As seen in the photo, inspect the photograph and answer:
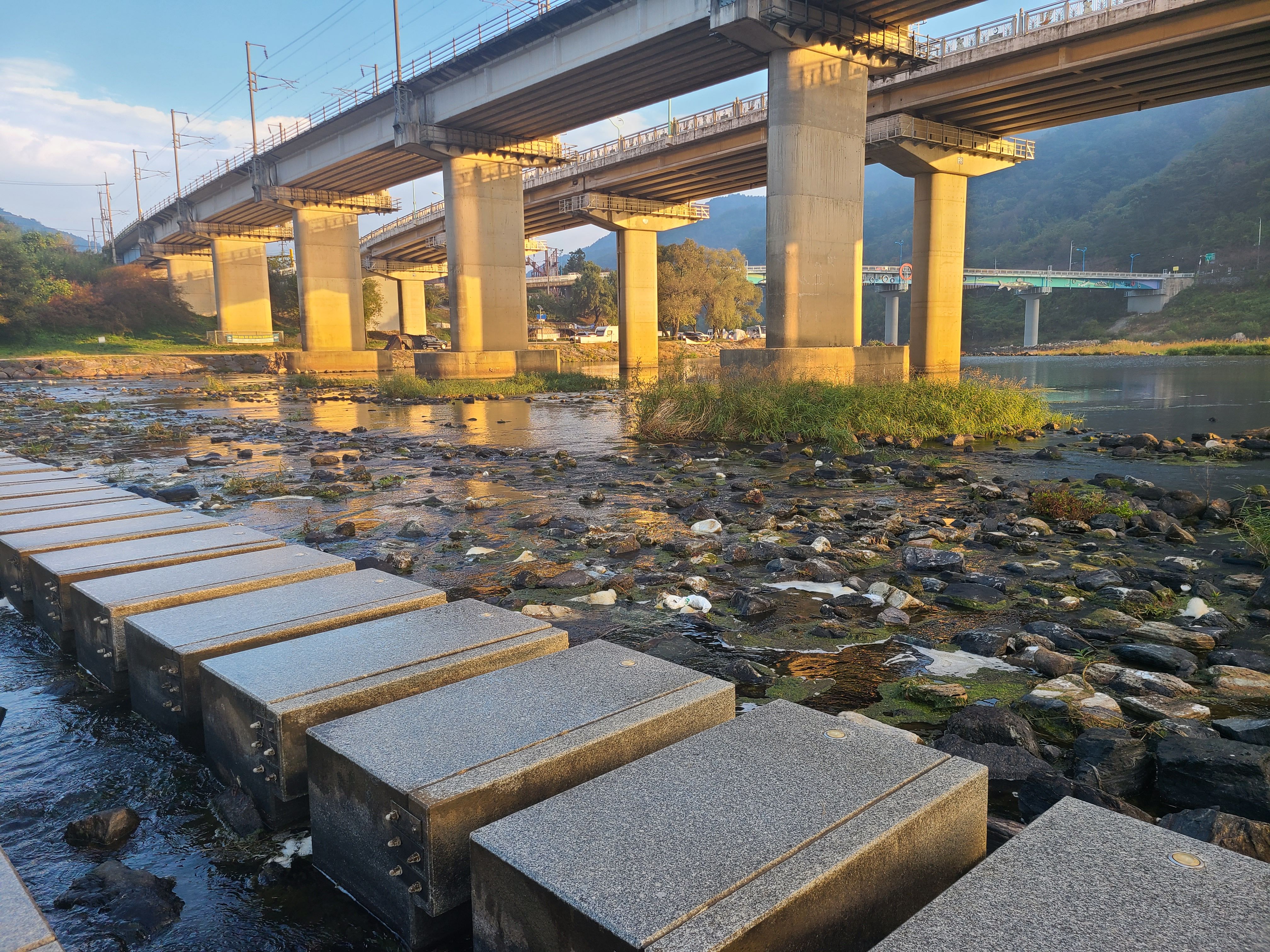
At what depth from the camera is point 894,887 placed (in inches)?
71.9

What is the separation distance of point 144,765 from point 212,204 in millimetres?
65889

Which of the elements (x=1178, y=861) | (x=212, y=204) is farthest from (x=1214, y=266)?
(x=1178, y=861)

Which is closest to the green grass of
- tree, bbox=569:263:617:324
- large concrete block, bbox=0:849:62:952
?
tree, bbox=569:263:617:324

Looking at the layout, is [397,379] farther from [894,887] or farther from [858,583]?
[894,887]

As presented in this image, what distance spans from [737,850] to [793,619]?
313 centimetres

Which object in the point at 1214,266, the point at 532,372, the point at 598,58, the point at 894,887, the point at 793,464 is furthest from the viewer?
the point at 1214,266

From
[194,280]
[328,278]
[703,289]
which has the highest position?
[194,280]

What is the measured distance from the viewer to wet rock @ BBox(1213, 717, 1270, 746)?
3100 mm

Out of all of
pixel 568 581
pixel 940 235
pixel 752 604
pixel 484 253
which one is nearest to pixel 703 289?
pixel 940 235

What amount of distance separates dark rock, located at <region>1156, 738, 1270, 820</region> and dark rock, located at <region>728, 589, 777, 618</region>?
225cm

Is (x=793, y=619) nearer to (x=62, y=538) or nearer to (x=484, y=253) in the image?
(x=62, y=538)

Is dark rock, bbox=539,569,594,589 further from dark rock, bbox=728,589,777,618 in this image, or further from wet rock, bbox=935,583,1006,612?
wet rock, bbox=935,583,1006,612

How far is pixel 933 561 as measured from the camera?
230 inches

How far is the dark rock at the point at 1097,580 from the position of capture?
5.19m
